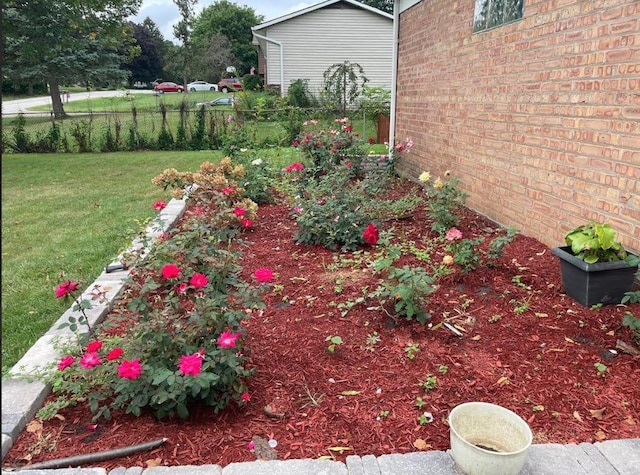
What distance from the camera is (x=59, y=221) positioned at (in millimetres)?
5742

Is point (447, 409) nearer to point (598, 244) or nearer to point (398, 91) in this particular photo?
point (598, 244)

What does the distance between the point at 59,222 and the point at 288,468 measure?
5023mm

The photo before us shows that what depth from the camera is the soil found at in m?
1.98

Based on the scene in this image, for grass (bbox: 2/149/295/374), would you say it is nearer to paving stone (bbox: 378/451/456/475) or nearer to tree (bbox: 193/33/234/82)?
paving stone (bbox: 378/451/456/475)

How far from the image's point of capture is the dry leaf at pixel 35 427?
206 cm

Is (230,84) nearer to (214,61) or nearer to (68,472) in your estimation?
(214,61)

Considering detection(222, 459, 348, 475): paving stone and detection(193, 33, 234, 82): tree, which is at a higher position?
detection(193, 33, 234, 82): tree

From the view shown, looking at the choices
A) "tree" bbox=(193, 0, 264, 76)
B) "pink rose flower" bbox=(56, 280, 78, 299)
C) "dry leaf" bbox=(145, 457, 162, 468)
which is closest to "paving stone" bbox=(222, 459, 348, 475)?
"dry leaf" bbox=(145, 457, 162, 468)

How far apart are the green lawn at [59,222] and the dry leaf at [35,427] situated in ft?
2.02

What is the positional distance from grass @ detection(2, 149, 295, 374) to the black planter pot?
2729 millimetres

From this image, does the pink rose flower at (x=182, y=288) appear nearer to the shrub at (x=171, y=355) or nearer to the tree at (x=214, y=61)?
the shrub at (x=171, y=355)

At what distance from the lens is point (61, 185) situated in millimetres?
7980

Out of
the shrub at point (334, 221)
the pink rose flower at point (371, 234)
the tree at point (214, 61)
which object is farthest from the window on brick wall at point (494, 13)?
the tree at point (214, 61)

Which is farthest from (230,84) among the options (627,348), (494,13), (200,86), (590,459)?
(590,459)
